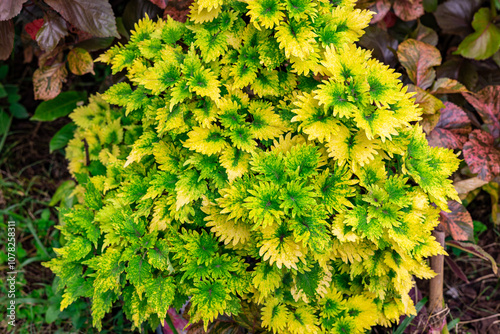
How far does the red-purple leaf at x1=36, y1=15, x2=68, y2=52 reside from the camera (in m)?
1.69

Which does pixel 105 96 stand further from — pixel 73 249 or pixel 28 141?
pixel 28 141

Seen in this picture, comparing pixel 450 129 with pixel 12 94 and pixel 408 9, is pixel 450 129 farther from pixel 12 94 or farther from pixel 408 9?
pixel 12 94

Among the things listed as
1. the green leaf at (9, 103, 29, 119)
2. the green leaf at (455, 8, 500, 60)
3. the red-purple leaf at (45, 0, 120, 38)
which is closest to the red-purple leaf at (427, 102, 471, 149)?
the green leaf at (455, 8, 500, 60)

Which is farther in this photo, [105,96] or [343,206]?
[105,96]

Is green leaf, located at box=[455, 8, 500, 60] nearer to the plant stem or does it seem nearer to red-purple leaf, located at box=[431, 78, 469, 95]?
red-purple leaf, located at box=[431, 78, 469, 95]

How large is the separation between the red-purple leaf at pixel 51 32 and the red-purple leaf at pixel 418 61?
146 cm

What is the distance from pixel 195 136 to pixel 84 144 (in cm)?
96

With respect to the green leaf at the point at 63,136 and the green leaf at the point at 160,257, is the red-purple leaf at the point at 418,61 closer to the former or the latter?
the green leaf at the point at 160,257

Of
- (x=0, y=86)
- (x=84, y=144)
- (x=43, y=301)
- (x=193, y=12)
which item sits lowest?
(x=43, y=301)

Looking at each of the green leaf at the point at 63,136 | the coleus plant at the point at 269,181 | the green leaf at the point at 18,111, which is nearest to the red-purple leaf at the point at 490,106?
the coleus plant at the point at 269,181

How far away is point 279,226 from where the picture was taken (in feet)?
3.94

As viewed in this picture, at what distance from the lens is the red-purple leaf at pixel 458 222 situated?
168 cm

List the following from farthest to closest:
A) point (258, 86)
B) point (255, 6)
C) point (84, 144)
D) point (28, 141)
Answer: point (28, 141) < point (84, 144) < point (258, 86) < point (255, 6)

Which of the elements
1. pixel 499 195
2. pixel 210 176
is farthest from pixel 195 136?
pixel 499 195
